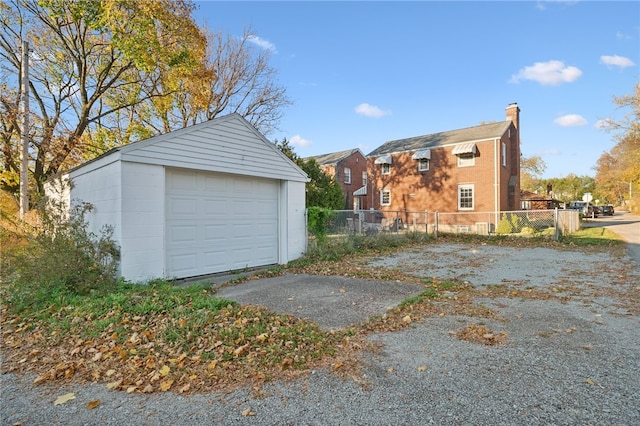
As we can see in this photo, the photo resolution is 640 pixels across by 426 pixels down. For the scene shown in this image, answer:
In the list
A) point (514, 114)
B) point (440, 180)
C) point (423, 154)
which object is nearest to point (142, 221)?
point (423, 154)

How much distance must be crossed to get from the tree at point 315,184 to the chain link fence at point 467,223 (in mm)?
2321

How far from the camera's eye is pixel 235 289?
21.3 ft

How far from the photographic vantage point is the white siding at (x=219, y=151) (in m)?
6.75

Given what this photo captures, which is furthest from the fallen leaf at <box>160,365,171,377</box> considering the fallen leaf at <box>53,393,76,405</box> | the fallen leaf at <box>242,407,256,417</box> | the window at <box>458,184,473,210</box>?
the window at <box>458,184,473,210</box>

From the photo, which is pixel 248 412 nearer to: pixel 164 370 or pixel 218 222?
pixel 164 370

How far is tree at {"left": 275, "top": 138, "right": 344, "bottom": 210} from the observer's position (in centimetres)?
1819

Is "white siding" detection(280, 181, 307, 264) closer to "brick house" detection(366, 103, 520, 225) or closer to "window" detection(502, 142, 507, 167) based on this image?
"brick house" detection(366, 103, 520, 225)

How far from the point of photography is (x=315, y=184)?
18.4 m

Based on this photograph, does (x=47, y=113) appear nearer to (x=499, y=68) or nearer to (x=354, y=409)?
(x=354, y=409)

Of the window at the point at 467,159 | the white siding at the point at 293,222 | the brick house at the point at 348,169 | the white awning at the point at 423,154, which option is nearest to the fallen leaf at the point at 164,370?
the white siding at the point at 293,222

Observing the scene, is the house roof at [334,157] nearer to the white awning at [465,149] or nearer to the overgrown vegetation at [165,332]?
the white awning at [465,149]

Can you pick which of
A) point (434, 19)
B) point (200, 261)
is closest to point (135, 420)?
point (200, 261)

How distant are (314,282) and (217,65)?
56.9ft

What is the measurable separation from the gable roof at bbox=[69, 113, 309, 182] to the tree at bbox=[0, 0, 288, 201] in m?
7.23
